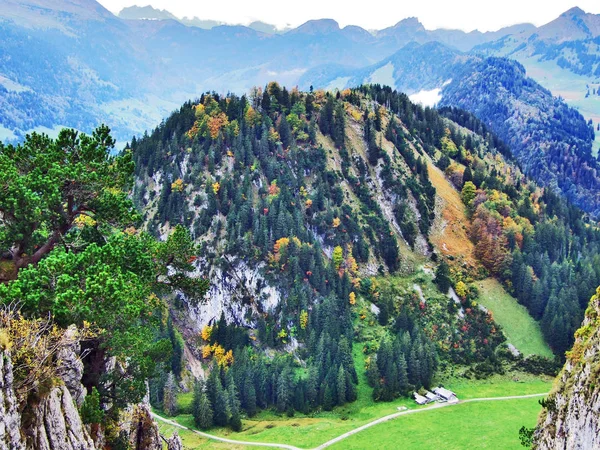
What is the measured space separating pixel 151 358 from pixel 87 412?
9.34m

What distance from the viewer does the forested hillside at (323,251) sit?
125m

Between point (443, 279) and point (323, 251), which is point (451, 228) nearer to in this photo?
point (443, 279)

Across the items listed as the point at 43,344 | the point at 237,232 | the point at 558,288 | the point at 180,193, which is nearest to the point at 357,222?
the point at 237,232

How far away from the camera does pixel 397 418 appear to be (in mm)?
110125

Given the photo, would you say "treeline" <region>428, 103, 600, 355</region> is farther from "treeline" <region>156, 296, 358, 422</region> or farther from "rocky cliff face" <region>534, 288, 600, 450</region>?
"rocky cliff face" <region>534, 288, 600, 450</region>

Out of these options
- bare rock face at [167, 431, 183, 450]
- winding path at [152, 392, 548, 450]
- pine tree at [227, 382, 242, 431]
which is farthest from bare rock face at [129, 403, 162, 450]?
pine tree at [227, 382, 242, 431]

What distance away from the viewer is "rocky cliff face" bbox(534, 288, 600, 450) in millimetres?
39719

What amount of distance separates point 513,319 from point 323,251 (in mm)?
61397

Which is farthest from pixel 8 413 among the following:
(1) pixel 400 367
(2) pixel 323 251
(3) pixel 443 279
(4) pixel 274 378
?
(3) pixel 443 279

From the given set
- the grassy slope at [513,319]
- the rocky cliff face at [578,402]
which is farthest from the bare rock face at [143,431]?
the grassy slope at [513,319]

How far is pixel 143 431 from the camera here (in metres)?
38.2

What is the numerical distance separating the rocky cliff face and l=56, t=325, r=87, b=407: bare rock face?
125ft

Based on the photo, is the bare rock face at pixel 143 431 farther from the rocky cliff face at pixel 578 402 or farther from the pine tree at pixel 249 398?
the pine tree at pixel 249 398

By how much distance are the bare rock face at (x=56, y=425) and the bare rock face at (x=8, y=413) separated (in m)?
1.34
